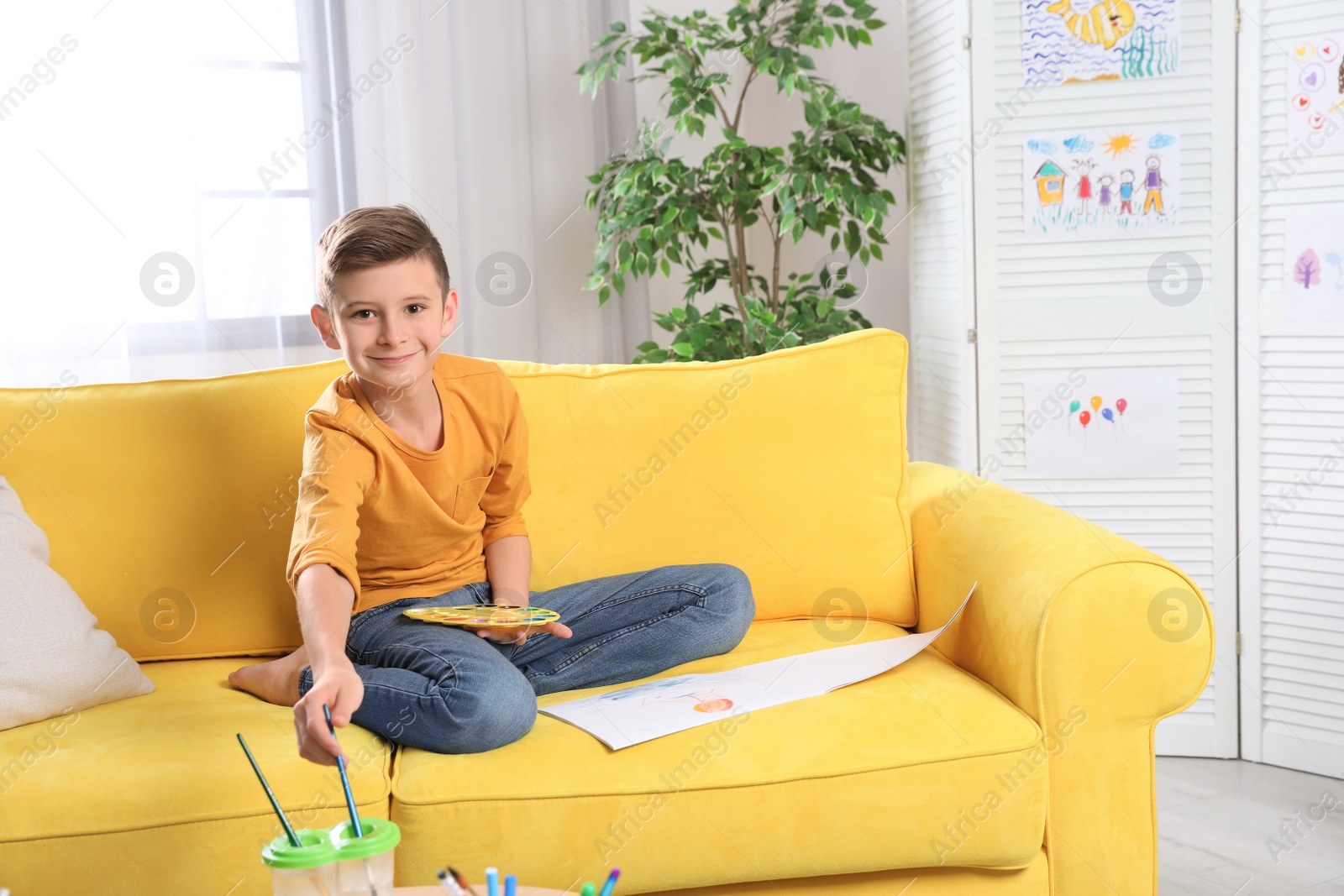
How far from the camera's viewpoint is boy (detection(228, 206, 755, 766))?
1.31m

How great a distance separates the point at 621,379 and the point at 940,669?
66 centimetres

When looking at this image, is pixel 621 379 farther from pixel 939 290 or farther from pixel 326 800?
pixel 939 290

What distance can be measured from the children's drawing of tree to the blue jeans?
1319 millimetres

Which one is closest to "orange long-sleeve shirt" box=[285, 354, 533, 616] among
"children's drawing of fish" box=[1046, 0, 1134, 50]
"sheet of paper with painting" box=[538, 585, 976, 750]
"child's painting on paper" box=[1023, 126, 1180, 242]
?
"sheet of paper with painting" box=[538, 585, 976, 750]

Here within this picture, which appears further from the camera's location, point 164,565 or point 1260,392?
point 1260,392

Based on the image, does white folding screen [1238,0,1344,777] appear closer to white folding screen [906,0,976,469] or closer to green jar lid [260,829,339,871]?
white folding screen [906,0,976,469]

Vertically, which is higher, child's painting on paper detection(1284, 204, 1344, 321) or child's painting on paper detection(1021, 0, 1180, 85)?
child's painting on paper detection(1021, 0, 1180, 85)

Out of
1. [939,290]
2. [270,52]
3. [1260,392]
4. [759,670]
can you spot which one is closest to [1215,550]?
[1260,392]

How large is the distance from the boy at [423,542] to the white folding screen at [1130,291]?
3.52 feet

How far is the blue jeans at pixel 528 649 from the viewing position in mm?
1255

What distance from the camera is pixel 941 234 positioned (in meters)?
2.47

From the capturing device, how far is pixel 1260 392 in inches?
85.6

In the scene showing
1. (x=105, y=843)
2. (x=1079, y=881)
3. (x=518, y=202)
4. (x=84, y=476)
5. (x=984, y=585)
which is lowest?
(x=1079, y=881)

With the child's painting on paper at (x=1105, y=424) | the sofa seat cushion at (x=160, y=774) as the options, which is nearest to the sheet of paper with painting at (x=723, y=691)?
the sofa seat cushion at (x=160, y=774)
